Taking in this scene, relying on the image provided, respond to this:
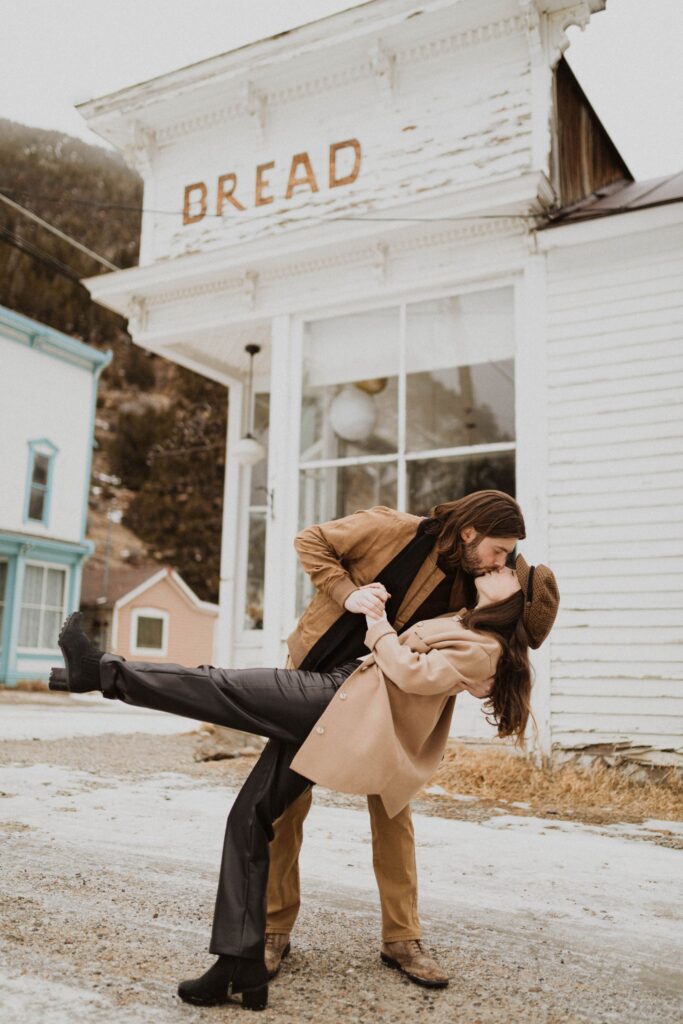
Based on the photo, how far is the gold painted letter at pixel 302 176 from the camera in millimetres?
7727

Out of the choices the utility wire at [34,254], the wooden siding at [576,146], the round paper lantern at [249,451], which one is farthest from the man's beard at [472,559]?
the utility wire at [34,254]

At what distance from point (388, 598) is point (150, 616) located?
26036 mm

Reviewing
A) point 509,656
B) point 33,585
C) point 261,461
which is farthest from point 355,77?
point 33,585

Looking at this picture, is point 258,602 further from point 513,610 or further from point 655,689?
point 513,610

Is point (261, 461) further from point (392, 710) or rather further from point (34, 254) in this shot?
point (34, 254)

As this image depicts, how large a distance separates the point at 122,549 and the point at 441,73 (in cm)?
3551

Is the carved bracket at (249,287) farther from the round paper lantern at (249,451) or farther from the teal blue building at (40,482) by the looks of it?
the teal blue building at (40,482)

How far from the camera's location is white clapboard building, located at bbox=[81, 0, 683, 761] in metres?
5.94

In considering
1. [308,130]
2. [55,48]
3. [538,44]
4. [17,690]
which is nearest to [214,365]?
[308,130]

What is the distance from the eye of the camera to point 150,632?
2766 centimetres

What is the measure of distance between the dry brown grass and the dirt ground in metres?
0.30

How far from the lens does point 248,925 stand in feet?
7.00

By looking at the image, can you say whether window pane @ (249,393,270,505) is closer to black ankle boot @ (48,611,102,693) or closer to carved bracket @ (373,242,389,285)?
carved bracket @ (373,242,389,285)

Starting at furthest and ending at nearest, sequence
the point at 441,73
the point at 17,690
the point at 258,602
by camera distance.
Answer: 1. the point at 17,690
2. the point at 258,602
3. the point at 441,73
